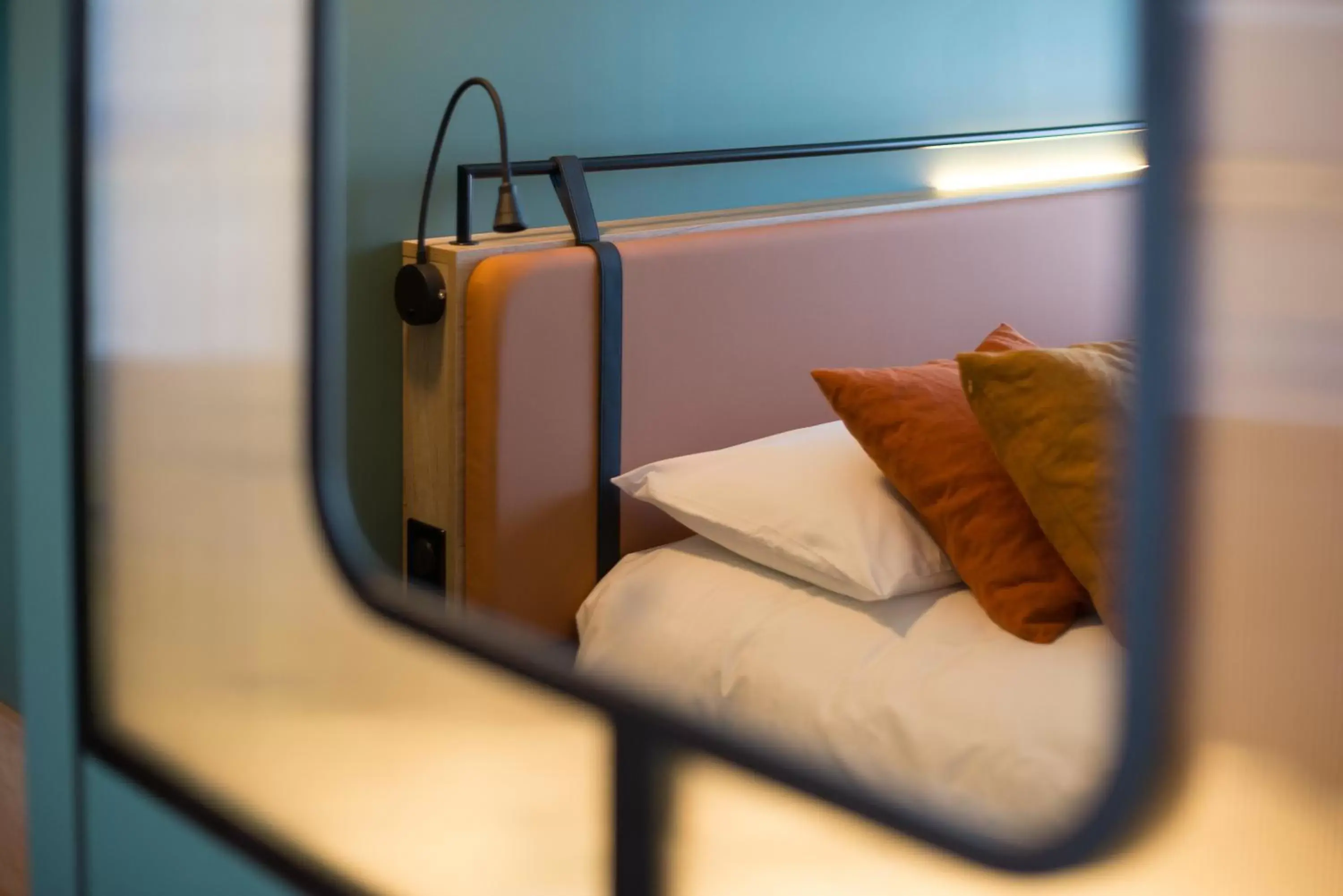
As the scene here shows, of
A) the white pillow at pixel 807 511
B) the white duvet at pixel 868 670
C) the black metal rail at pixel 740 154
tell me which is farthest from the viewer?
the black metal rail at pixel 740 154

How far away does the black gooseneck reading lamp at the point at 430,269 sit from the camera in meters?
1.79

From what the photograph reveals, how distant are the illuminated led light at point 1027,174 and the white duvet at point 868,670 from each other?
3.76 feet

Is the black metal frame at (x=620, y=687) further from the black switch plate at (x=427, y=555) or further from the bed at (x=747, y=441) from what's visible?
the black switch plate at (x=427, y=555)

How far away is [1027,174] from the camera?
2945 mm

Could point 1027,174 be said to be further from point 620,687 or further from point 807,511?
point 620,687

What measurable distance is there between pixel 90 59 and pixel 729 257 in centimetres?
109

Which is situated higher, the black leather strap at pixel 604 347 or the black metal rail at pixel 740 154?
the black metal rail at pixel 740 154

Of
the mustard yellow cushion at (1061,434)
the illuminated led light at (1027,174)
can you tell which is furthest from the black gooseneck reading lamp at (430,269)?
the illuminated led light at (1027,174)

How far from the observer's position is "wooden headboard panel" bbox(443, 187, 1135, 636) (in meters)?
1.84

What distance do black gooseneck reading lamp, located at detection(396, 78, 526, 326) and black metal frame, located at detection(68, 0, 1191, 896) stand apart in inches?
29.6

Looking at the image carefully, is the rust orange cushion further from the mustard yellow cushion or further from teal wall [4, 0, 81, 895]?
teal wall [4, 0, 81, 895]

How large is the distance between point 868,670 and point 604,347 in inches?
24.2

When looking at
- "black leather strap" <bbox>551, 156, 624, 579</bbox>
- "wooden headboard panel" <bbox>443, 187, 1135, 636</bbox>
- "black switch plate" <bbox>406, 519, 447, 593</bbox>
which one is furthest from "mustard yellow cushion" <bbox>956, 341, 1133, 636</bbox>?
"black switch plate" <bbox>406, 519, 447, 593</bbox>

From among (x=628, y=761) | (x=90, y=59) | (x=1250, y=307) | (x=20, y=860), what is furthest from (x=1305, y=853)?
(x=20, y=860)
